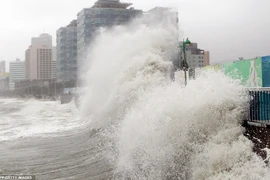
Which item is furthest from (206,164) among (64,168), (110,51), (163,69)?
(110,51)

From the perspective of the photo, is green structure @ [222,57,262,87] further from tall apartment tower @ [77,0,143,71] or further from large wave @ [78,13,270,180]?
tall apartment tower @ [77,0,143,71]

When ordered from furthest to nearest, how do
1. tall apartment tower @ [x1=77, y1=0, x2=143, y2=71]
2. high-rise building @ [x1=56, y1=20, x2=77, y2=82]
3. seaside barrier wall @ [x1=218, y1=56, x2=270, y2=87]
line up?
high-rise building @ [x1=56, y1=20, x2=77, y2=82] < tall apartment tower @ [x1=77, y1=0, x2=143, y2=71] < seaside barrier wall @ [x1=218, y1=56, x2=270, y2=87]

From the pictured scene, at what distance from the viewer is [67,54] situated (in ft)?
339

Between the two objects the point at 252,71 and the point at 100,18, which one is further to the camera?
the point at 100,18

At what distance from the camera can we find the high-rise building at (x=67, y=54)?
4035 inches

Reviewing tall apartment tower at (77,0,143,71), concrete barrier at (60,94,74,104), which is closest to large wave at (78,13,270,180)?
concrete barrier at (60,94,74,104)

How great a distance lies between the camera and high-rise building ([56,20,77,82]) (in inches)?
4035

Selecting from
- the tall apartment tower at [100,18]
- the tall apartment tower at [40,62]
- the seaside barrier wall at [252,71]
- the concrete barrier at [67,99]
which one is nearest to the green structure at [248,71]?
the seaside barrier wall at [252,71]

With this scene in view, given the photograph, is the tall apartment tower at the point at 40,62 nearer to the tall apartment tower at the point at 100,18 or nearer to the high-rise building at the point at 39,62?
the high-rise building at the point at 39,62

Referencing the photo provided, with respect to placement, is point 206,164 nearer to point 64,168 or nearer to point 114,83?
point 64,168

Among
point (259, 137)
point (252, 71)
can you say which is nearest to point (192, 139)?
point (259, 137)

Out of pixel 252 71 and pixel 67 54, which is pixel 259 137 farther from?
pixel 67 54

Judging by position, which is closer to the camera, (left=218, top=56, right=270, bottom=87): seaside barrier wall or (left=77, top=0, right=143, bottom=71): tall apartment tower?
(left=218, top=56, right=270, bottom=87): seaside barrier wall

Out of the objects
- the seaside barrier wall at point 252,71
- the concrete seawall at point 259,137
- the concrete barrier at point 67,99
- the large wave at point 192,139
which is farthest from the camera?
the concrete barrier at point 67,99
